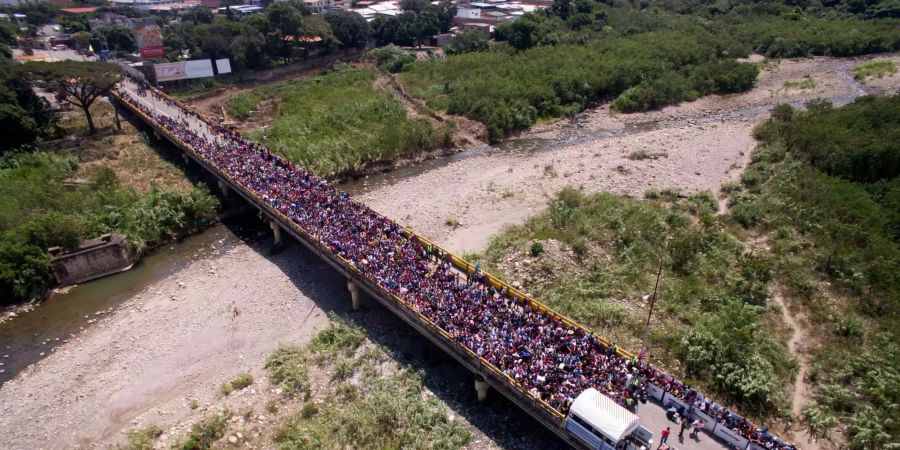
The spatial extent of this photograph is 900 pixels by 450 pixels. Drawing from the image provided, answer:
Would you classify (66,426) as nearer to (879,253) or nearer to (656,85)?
(879,253)

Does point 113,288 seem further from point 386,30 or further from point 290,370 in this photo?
point 386,30

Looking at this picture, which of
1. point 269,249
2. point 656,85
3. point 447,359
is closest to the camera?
point 447,359

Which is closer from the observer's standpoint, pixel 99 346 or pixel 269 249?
pixel 99 346

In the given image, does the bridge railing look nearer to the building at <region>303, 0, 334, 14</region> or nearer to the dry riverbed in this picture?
the dry riverbed

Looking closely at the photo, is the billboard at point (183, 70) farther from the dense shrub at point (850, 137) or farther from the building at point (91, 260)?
the dense shrub at point (850, 137)

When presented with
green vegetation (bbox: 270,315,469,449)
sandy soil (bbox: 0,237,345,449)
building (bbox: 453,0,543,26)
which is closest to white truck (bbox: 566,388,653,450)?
green vegetation (bbox: 270,315,469,449)

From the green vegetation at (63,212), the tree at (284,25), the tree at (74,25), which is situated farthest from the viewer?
the tree at (74,25)

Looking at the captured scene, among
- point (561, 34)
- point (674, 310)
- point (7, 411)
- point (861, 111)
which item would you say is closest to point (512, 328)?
point (674, 310)

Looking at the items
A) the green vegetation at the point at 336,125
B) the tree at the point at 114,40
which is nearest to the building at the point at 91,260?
the green vegetation at the point at 336,125
